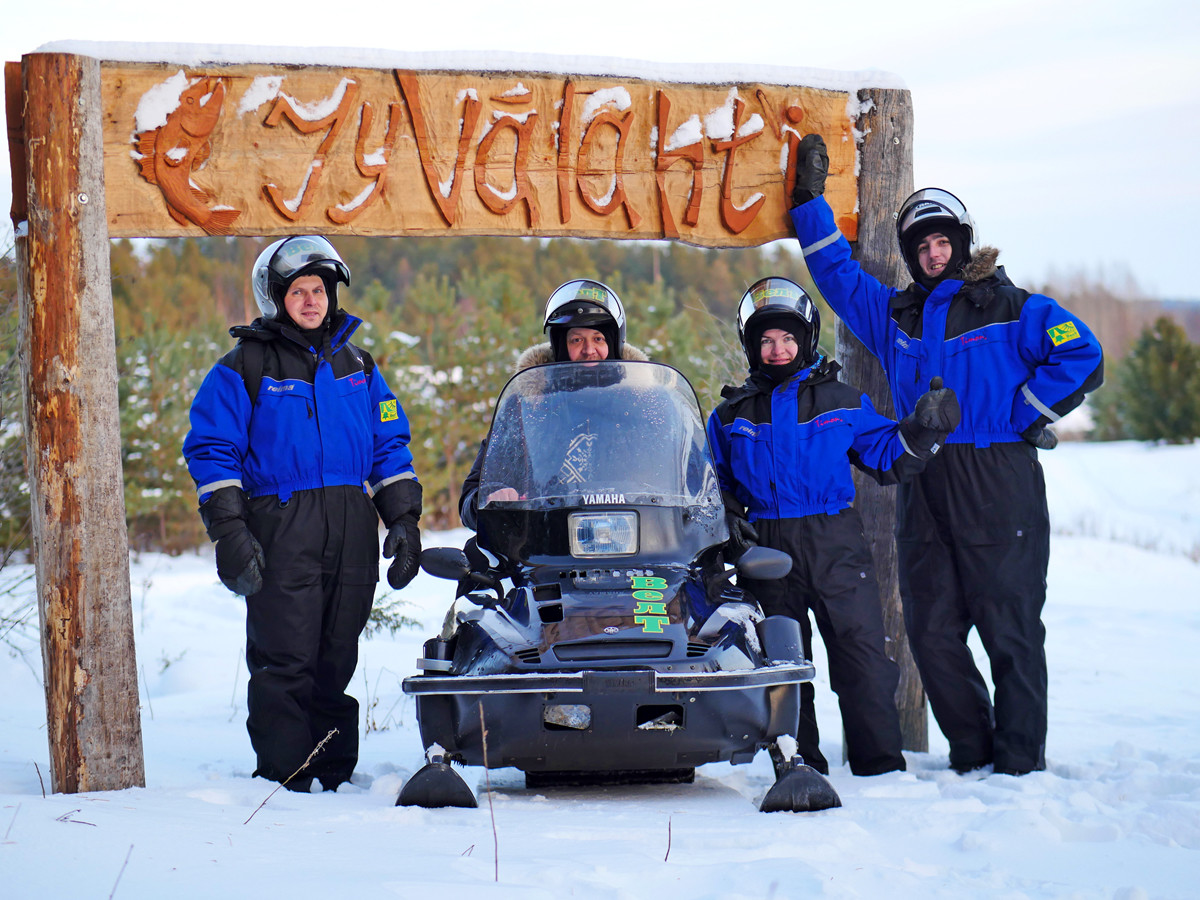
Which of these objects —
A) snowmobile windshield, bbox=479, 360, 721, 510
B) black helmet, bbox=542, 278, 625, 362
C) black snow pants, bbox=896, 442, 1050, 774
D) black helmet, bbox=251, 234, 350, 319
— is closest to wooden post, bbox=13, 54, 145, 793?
black helmet, bbox=251, 234, 350, 319

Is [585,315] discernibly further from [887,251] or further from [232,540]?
[232,540]

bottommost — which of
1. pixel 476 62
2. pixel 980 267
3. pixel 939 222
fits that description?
pixel 980 267

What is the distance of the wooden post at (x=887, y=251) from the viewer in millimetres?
5516

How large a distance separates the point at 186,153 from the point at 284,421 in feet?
3.95

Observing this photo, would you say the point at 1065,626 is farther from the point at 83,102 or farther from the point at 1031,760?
the point at 83,102

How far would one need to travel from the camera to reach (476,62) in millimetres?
5016

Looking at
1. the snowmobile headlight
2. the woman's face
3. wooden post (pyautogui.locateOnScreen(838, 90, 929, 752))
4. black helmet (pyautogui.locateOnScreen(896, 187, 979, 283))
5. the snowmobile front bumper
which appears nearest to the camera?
the snowmobile front bumper

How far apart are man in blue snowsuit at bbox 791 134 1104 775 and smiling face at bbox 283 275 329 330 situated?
2.51 meters

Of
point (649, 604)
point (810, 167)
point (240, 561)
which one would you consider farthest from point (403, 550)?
point (810, 167)

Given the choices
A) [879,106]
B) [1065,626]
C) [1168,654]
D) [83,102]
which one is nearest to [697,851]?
[83,102]

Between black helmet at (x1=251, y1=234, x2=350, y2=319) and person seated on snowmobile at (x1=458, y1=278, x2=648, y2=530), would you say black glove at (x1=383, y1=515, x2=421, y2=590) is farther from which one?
black helmet at (x1=251, y1=234, x2=350, y2=319)

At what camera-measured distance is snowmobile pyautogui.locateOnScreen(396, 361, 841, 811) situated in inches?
144

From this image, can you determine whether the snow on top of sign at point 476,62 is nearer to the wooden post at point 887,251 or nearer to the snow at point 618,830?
the wooden post at point 887,251

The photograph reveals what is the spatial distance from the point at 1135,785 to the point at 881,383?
217cm
